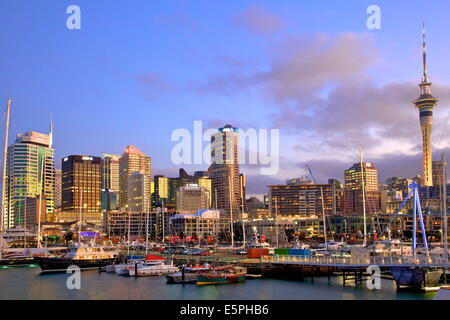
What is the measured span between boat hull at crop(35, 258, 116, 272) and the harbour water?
11.7 m

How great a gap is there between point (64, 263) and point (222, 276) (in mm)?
34943

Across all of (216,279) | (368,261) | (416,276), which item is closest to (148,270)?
(216,279)

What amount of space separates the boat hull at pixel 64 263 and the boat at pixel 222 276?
1163 inches

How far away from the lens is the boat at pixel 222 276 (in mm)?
63031

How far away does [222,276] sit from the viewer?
210ft

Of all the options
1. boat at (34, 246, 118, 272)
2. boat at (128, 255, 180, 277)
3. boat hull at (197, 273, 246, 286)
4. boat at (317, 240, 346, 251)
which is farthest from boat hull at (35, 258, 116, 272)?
boat at (317, 240, 346, 251)

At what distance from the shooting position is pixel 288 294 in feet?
181

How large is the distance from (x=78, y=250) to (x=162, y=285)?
102ft

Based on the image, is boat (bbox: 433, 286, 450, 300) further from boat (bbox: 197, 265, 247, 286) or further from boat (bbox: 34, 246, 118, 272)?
boat (bbox: 34, 246, 118, 272)
